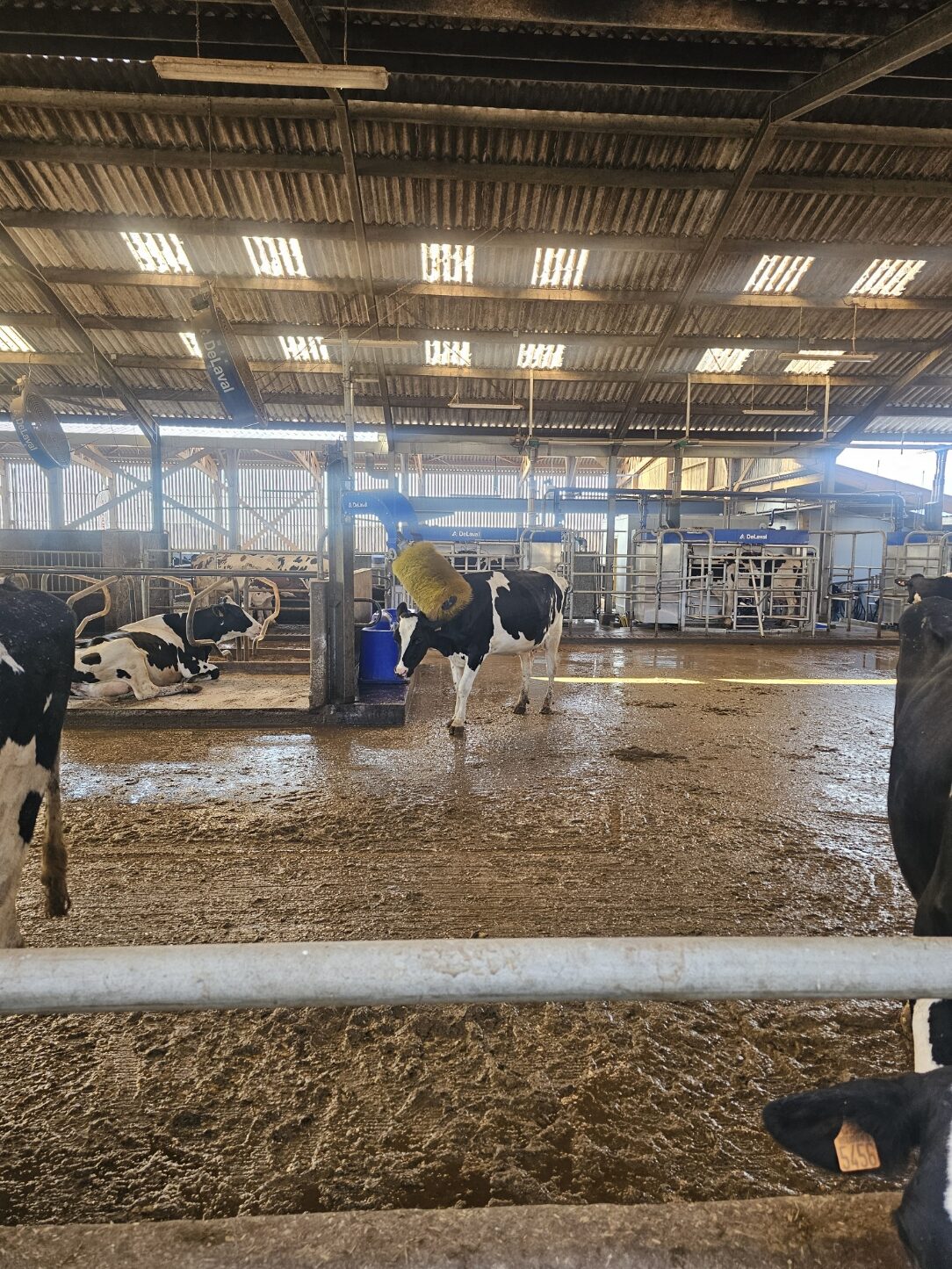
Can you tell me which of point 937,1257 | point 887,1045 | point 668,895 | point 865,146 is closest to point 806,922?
point 668,895

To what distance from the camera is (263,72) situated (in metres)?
5.26

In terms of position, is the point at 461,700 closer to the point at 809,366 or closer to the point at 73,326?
the point at 73,326

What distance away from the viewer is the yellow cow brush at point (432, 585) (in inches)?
256

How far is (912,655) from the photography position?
3170mm

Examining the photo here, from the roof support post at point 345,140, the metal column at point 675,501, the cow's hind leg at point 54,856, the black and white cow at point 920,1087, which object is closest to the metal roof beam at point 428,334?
the roof support post at point 345,140

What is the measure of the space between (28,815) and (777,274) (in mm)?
14264

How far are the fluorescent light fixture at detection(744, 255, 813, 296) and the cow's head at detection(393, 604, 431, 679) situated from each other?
32.2 feet

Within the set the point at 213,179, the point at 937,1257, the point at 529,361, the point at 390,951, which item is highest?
the point at 213,179

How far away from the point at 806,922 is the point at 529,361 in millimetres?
13981

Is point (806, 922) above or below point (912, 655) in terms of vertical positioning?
below

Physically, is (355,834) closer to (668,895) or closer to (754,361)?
(668,895)

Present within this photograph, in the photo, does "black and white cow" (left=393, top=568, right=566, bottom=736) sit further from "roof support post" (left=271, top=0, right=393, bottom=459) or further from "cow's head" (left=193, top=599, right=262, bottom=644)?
"roof support post" (left=271, top=0, right=393, bottom=459)

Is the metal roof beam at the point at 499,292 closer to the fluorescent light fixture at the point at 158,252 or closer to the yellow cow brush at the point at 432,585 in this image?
the fluorescent light fixture at the point at 158,252

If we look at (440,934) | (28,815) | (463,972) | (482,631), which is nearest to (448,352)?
(482,631)
